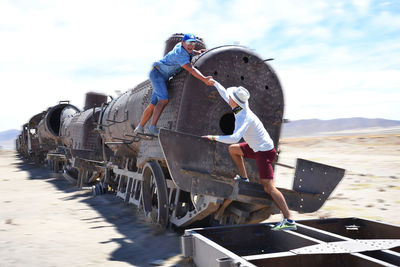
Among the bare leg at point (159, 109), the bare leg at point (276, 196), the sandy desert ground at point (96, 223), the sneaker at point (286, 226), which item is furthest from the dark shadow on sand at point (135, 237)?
the bare leg at point (159, 109)

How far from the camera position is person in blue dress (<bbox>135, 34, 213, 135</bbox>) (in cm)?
538

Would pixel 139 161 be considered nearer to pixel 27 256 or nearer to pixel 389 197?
pixel 27 256

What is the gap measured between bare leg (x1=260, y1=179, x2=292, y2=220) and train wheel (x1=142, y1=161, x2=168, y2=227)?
7.23ft

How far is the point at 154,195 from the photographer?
7402mm

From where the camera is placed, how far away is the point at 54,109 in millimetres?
20250

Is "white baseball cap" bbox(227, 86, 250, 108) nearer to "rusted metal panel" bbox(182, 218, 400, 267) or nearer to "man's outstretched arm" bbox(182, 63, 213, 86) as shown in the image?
"man's outstretched arm" bbox(182, 63, 213, 86)

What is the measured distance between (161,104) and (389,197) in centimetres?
620

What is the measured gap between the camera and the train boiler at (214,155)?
472cm

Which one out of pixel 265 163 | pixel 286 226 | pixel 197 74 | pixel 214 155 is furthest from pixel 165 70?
pixel 286 226

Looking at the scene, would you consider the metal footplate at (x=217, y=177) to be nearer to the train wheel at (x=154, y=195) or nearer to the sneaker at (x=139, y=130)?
the train wheel at (x=154, y=195)

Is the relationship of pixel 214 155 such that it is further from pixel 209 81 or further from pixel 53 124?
pixel 53 124

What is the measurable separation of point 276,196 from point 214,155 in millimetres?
1126

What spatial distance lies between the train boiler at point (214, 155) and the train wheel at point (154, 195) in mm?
17

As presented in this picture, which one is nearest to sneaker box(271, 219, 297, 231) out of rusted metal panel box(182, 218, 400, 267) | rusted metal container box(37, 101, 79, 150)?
rusted metal panel box(182, 218, 400, 267)
